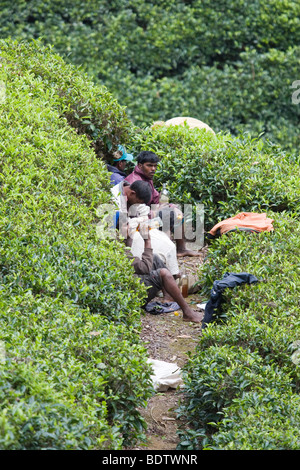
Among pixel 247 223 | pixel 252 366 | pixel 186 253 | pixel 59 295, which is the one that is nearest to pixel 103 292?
pixel 59 295

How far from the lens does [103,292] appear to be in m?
5.91

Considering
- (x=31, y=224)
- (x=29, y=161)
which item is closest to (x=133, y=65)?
(x=29, y=161)

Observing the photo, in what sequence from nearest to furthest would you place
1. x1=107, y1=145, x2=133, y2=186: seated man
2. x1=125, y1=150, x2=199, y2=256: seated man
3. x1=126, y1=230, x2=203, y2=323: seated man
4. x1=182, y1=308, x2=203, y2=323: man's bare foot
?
x1=126, y1=230, x2=203, y2=323: seated man
x1=182, y1=308, x2=203, y2=323: man's bare foot
x1=125, y1=150, x2=199, y2=256: seated man
x1=107, y1=145, x2=133, y2=186: seated man

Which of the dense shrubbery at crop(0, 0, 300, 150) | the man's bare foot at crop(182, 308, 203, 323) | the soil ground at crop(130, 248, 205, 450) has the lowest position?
the soil ground at crop(130, 248, 205, 450)

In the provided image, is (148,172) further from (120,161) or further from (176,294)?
(176,294)

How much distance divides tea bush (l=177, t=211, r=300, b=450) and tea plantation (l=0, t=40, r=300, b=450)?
10 millimetres

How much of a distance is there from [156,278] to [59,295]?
5.20 feet

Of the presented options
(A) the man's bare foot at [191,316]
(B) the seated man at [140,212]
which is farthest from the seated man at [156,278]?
(B) the seated man at [140,212]

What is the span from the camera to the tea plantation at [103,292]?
4.52 meters

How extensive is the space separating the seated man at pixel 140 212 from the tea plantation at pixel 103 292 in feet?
0.96

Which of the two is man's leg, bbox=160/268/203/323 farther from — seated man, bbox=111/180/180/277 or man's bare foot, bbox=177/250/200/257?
man's bare foot, bbox=177/250/200/257

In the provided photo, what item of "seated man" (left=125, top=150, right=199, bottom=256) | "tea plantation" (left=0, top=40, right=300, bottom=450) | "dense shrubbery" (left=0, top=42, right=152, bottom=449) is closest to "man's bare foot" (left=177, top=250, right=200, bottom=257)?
"seated man" (left=125, top=150, right=199, bottom=256)

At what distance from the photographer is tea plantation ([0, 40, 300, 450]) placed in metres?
4.52
